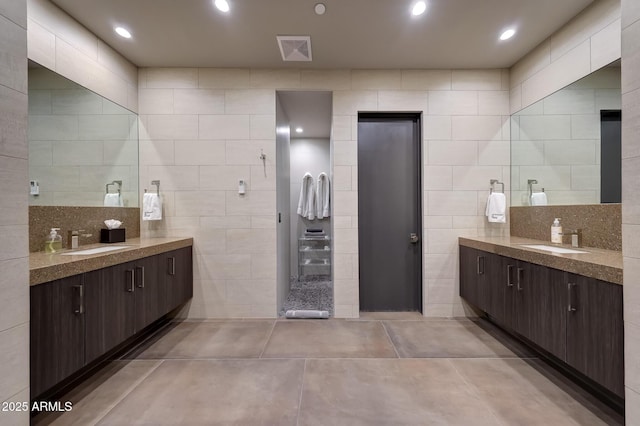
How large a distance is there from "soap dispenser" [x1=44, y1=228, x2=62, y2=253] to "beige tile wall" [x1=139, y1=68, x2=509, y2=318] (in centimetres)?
102

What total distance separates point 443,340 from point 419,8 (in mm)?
2735

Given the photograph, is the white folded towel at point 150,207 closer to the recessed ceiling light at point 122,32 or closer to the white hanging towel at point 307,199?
the recessed ceiling light at point 122,32

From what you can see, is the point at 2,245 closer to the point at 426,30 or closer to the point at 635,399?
the point at 635,399

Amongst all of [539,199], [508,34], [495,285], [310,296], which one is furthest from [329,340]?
[508,34]

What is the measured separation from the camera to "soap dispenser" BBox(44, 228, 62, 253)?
6.67 ft

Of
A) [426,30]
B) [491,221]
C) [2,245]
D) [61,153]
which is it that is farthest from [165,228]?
[491,221]

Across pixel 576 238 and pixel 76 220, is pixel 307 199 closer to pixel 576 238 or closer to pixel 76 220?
pixel 76 220

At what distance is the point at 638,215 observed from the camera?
3.99 ft

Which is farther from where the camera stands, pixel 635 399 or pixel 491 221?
pixel 491 221

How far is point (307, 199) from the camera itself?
16.6 feet

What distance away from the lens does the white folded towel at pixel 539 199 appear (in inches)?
106

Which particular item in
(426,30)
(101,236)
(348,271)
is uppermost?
(426,30)

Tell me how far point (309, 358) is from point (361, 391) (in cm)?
54

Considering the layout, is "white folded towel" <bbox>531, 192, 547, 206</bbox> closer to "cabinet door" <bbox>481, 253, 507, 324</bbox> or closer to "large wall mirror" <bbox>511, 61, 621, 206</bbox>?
"large wall mirror" <bbox>511, 61, 621, 206</bbox>
